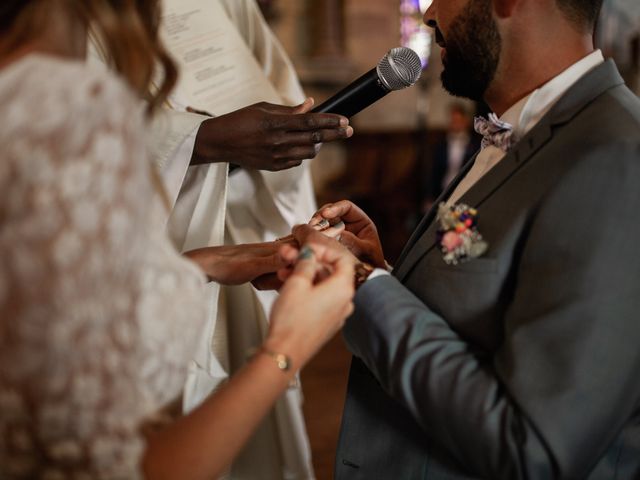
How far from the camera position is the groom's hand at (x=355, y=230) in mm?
1804

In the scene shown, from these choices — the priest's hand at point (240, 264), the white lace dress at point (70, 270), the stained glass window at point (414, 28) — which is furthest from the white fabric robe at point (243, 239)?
the stained glass window at point (414, 28)

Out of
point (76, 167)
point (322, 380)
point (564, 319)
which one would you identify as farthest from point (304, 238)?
point (322, 380)

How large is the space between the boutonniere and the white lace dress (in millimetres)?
614

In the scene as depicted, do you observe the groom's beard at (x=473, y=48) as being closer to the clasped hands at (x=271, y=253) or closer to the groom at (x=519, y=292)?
the groom at (x=519, y=292)

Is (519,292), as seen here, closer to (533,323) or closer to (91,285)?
(533,323)

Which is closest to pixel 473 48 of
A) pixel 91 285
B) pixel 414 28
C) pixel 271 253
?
pixel 271 253

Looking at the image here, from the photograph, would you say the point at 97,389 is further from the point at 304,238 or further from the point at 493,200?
the point at 493,200

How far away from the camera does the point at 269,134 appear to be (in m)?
1.96

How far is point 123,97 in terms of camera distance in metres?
1.02

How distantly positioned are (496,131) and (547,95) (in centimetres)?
13

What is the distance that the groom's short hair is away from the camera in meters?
1.50

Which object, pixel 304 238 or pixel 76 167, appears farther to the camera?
pixel 304 238

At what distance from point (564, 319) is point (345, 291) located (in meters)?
0.36

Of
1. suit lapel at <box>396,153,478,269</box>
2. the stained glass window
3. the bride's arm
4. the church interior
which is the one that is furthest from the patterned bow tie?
the stained glass window
